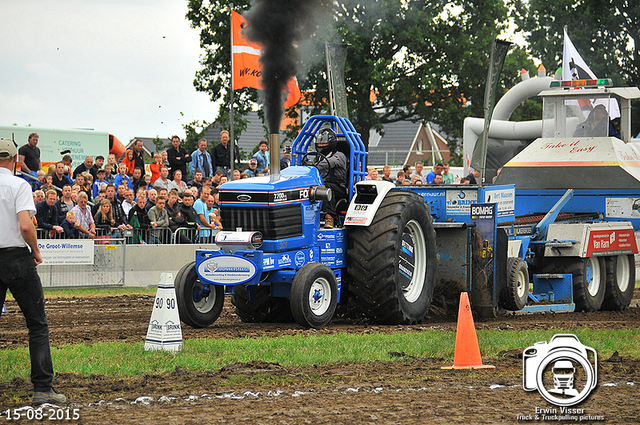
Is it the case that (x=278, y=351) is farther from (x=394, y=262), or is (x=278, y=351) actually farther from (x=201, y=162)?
(x=201, y=162)

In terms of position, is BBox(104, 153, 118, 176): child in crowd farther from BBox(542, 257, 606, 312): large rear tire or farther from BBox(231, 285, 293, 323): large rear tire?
BBox(542, 257, 606, 312): large rear tire

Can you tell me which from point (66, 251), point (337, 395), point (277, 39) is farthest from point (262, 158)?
point (337, 395)

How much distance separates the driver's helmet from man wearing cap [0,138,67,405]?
4687 mm

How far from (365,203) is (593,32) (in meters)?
33.4

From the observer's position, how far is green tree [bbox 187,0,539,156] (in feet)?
96.5

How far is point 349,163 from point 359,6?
48.8 ft

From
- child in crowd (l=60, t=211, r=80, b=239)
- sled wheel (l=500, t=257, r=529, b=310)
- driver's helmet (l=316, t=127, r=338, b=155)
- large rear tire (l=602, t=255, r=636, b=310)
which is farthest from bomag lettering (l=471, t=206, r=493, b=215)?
child in crowd (l=60, t=211, r=80, b=239)

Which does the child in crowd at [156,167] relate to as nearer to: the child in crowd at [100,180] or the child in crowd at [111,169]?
the child in crowd at [111,169]

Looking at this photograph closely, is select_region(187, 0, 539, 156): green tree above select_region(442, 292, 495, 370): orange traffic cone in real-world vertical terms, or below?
above

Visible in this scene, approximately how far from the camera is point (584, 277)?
12352 mm

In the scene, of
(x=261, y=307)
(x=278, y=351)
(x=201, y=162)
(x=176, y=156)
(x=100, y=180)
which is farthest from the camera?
(x=176, y=156)

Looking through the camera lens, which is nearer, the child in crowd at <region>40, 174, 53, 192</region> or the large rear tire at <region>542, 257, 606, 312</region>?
the large rear tire at <region>542, 257, 606, 312</region>

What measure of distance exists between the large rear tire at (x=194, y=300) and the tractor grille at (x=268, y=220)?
0.65 metres

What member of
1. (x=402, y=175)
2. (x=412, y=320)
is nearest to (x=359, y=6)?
(x=402, y=175)
